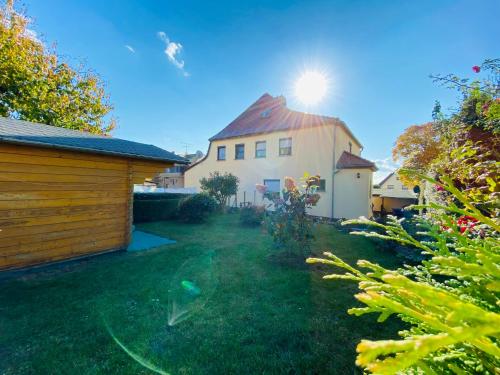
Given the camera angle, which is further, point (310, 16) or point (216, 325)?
point (310, 16)

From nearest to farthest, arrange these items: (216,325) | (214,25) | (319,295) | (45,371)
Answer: (45,371) → (216,325) → (319,295) → (214,25)

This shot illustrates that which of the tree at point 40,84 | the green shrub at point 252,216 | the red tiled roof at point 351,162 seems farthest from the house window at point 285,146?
the tree at point 40,84

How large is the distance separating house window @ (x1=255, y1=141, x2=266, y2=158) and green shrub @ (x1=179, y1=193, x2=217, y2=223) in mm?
6210

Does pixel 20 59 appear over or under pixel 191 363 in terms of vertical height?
over

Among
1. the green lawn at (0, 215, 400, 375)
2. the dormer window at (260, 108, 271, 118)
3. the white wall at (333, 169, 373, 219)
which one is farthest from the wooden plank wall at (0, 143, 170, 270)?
the dormer window at (260, 108, 271, 118)

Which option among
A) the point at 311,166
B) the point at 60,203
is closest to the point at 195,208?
the point at 60,203

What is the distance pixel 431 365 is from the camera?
79cm

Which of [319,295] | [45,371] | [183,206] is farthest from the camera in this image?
[183,206]

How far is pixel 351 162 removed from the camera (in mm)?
12773

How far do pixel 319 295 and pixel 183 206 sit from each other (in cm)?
811

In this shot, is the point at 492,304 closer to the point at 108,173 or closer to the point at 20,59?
the point at 108,173

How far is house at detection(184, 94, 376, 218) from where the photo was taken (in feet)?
41.1

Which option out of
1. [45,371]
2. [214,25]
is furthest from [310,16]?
[45,371]

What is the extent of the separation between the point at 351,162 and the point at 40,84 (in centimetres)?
1786
